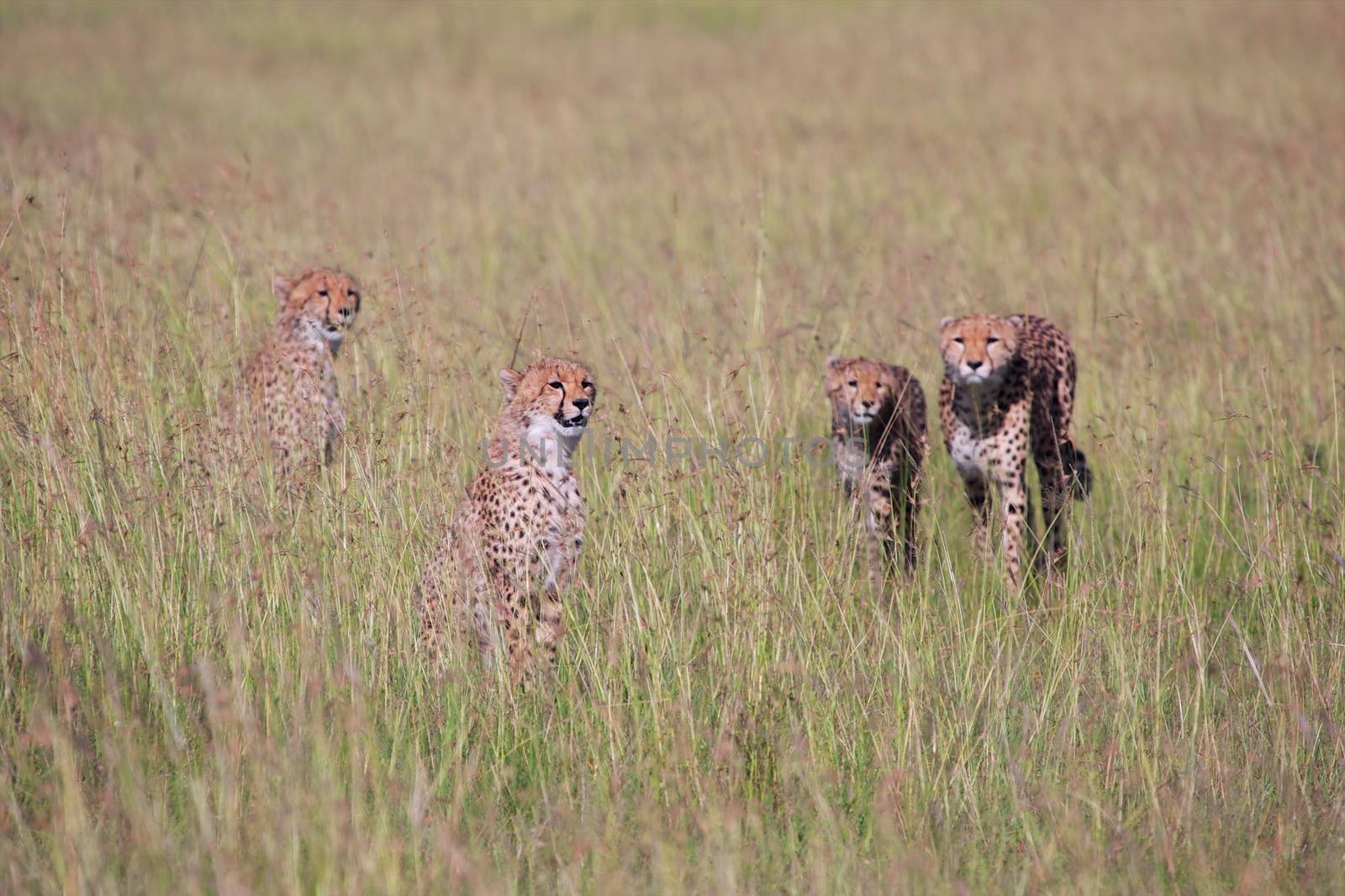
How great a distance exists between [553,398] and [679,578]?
0.75 metres

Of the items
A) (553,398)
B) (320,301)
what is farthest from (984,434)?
(320,301)

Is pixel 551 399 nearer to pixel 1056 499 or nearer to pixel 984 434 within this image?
pixel 984 434

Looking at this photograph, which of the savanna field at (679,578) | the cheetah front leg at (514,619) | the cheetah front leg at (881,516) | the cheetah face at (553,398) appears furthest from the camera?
the cheetah front leg at (881,516)

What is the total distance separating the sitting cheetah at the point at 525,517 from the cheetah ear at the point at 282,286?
166cm

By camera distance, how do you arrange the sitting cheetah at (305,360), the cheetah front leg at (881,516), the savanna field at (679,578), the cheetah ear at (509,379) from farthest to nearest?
the sitting cheetah at (305,360)
the cheetah front leg at (881,516)
the cheetah ear at (509,379)
the savanna field at (679,578)

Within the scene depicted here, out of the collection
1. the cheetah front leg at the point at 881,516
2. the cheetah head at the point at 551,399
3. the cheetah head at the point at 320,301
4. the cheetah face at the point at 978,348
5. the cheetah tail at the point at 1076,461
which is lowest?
the cheetah front leg at the point at 881,516

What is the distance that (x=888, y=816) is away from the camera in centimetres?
290

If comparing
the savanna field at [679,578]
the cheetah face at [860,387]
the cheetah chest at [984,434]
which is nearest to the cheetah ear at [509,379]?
the savanna field at [679,578]

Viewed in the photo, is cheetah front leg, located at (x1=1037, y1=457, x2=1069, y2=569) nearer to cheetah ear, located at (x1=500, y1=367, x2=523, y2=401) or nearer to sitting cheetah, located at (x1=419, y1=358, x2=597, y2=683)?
sitting cheetah, located at (x1=419, y1=358, x2=597, y2=683)

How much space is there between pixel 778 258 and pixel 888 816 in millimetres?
5312

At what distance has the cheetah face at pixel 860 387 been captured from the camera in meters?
5.18

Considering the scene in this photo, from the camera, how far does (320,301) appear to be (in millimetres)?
5555

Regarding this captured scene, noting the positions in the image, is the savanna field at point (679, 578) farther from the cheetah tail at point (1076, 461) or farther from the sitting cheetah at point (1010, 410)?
the sitting cheetah at point (1010, 410)

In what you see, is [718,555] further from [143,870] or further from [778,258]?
[778,258]
